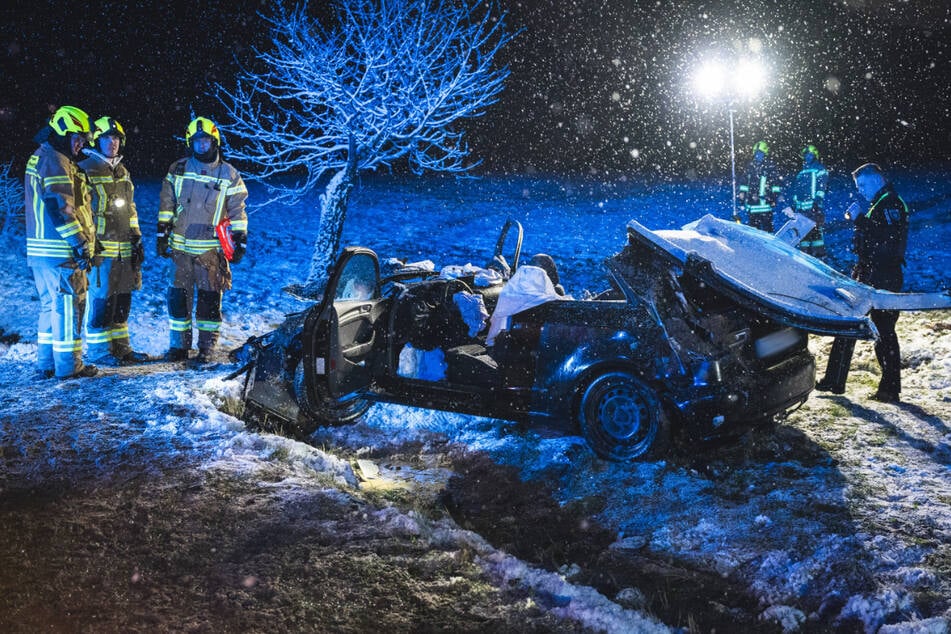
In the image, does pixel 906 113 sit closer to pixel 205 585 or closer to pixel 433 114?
pixel 433 114

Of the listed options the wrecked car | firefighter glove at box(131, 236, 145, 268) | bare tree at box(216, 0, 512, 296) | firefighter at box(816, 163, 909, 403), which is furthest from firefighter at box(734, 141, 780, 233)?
firefighter glove at box(131, 236, 145, 268)

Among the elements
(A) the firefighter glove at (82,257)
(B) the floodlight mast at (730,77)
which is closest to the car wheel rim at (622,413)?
(A) the firefighter glove at (82,257)

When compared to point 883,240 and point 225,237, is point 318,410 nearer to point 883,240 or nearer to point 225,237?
point 225,237

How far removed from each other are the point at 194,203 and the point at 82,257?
1256 mm

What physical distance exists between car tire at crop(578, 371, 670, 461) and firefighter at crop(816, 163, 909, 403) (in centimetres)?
258

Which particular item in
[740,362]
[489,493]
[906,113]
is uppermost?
[906,113]

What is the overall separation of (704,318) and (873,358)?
3620 mm

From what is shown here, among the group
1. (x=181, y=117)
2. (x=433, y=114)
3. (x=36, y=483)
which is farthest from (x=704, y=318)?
(x=181, y=117)

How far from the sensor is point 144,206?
59.1 feet

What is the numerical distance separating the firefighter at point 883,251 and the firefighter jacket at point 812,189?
222 inches

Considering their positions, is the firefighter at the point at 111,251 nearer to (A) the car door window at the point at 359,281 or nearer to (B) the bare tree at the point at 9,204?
(A) the car door window at the point at 359,281

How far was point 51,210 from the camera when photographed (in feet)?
20.8

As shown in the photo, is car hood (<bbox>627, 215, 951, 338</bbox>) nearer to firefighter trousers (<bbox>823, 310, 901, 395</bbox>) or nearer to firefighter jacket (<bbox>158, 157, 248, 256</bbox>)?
firefighter trousers (<bbox>823, 310, 901, 395</bbox>)

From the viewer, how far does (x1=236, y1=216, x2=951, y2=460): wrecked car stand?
446 centimetres
